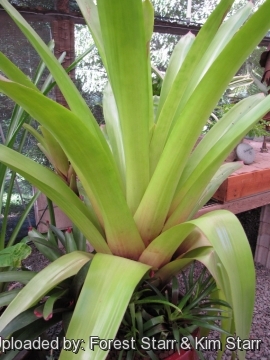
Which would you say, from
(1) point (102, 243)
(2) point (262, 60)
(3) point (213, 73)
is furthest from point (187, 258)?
(2) point (262, 60)

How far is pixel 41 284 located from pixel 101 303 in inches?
3.6

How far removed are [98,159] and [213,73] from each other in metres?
0.17

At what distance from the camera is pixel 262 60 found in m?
1.23

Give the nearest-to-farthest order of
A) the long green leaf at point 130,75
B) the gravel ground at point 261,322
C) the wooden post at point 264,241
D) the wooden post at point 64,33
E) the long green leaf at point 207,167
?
1. the long green leaf at point 130,75
2. the long green leaf at point 207,167
3. the gravel ground at point 261,322
4. the wooden post at point 64,33
5. the wooden post at point 264,241

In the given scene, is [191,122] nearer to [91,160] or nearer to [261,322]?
[91,160]

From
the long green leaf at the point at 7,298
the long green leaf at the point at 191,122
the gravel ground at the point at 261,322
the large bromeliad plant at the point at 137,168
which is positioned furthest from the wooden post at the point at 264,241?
the long green leaf at the point at 7,298

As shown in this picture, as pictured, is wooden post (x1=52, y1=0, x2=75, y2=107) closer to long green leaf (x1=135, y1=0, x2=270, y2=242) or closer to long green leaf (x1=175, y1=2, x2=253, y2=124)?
long green leaf (x1=175, y1=2, x2=253, y2=124)

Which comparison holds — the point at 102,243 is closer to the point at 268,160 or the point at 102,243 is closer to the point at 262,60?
the point at 268,160

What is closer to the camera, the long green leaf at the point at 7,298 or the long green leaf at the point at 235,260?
the long green leaf at the point at 235,260

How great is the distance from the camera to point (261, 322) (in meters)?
1.04

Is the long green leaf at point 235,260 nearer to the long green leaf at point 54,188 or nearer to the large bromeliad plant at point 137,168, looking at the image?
the large bromeliad plant at point 137,168

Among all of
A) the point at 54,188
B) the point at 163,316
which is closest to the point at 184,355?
the point at 163,316

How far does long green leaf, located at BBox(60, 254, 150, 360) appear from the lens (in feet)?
0.91

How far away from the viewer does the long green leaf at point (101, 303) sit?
0.28m
